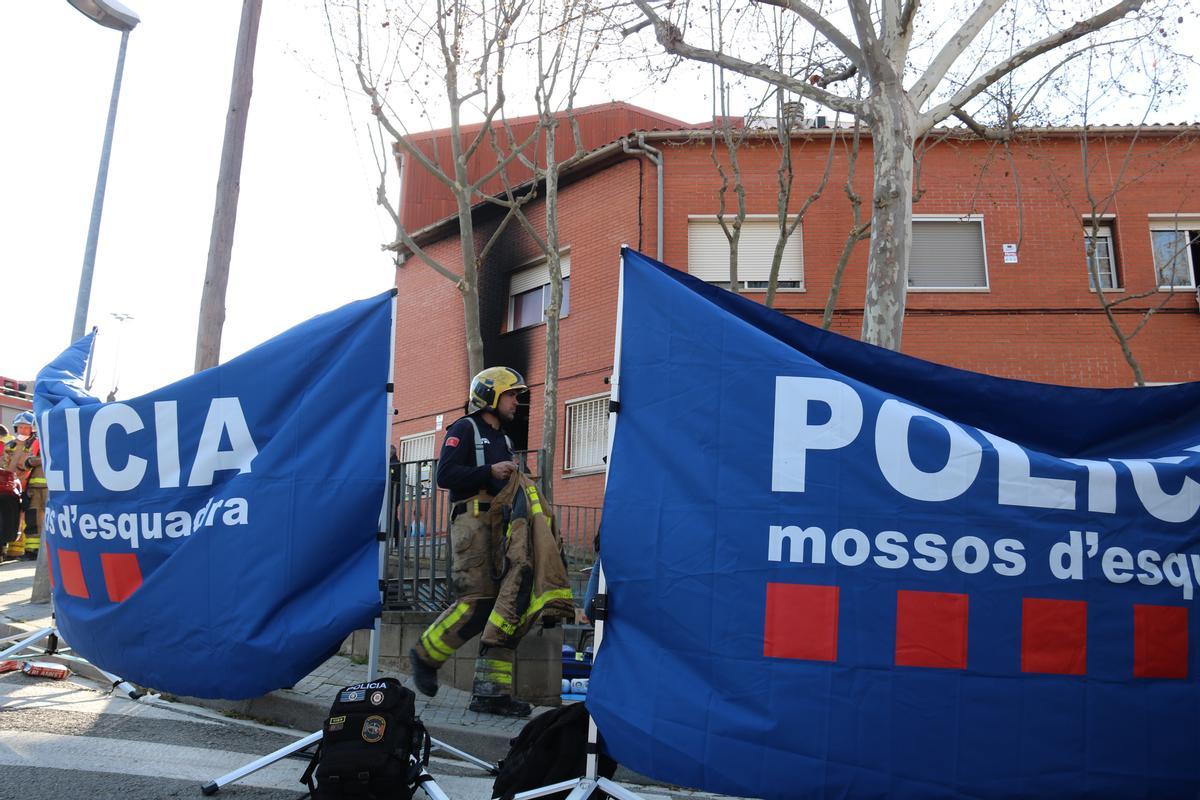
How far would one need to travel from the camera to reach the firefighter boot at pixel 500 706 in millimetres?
5738

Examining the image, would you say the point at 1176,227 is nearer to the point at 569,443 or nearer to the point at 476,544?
the point at 569,443

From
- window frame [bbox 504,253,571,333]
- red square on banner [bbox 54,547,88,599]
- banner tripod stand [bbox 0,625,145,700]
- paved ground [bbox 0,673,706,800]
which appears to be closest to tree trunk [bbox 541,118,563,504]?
window frame [bbox 504,253,571,333]

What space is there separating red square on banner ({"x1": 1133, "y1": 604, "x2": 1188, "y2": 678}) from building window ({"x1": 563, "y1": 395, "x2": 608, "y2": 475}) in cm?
1265

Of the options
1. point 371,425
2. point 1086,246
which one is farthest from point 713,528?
point 1086,246

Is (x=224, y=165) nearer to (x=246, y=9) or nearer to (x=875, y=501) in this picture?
(x=246, y=9)

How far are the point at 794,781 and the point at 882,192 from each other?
5824 millimetres

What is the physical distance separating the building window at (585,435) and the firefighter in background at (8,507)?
8.29m

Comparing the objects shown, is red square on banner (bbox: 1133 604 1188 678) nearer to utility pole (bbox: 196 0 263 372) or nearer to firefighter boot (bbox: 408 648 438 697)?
firefighter boot (bbox: 408 648 438 697)

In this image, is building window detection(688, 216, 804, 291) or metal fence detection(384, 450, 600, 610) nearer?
metal fence detection(384, 450, 600, 610)

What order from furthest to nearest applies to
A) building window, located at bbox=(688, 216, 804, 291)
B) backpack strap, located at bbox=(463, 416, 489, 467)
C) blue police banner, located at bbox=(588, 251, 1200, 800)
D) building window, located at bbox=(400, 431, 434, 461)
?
1. building window, located at bbox=(400, 431, 434, 461)
2. building window, located at bbox=(688, 216, 804, 291)
3. backpack strap, located at bbox=(463, 416, 489, 467)
4. blue police banner, located at bbox=(588, 251, 1200, 800)

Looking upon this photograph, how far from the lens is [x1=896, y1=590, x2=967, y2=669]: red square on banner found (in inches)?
154

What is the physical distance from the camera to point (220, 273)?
8680 millimetres

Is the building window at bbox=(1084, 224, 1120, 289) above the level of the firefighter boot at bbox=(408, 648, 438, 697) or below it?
above

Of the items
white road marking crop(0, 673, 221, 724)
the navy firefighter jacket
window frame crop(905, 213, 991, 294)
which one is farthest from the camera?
window frame crop(905, 213, 991, 294)
